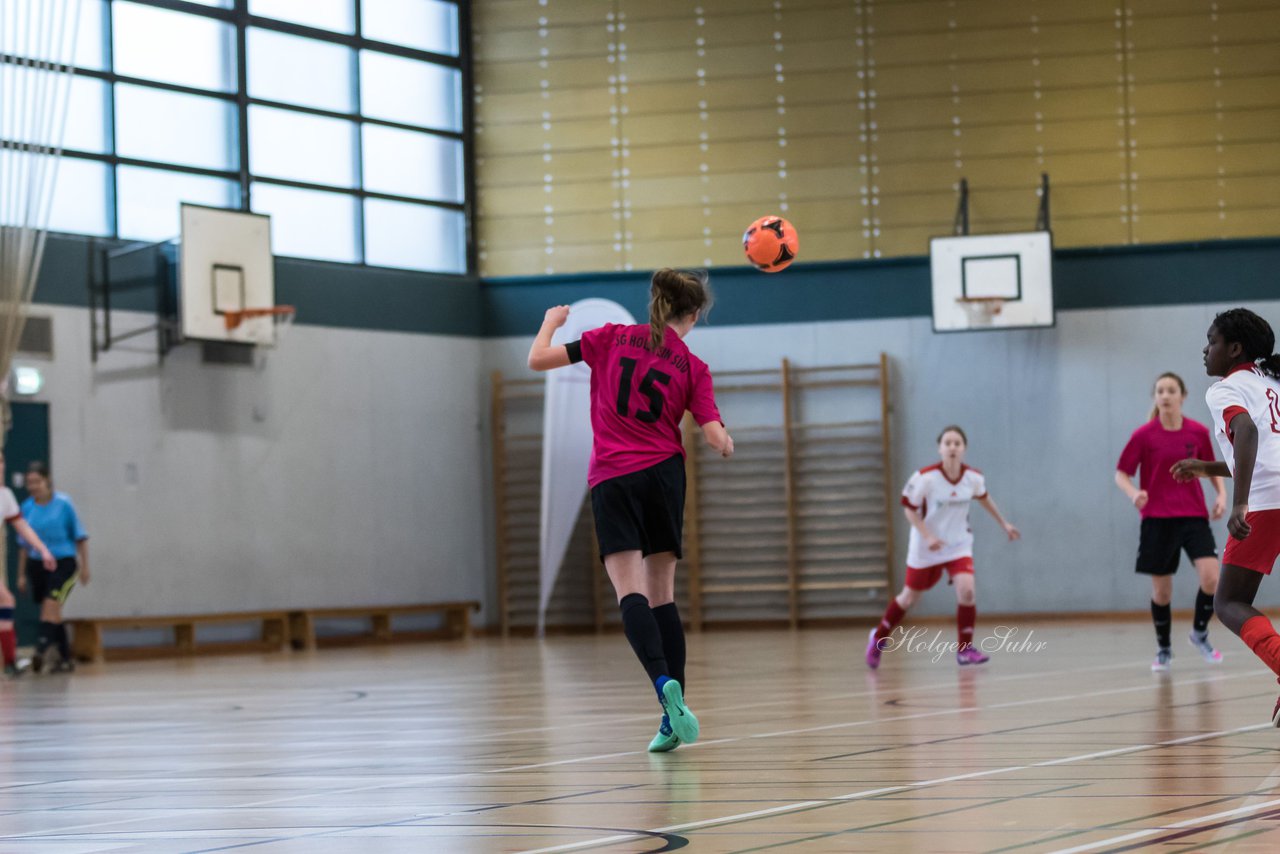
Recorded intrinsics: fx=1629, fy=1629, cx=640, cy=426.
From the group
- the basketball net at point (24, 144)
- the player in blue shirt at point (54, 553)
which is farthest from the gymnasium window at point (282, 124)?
the player in blue shirt at point (54, 553)

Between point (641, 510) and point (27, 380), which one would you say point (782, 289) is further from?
point (641, 510)

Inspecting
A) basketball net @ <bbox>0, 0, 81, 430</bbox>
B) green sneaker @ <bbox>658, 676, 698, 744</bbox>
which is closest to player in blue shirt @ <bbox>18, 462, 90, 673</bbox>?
basketball net @ <bbox>0, 0, 81, 430</bbox>

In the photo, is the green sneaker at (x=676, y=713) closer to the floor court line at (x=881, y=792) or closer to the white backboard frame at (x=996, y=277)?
the floor court line at (x=881, y=792)

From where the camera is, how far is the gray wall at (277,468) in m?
15.3

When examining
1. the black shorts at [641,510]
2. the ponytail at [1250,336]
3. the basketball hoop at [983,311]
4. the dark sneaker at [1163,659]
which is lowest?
the dark sneaker at [1163,659]

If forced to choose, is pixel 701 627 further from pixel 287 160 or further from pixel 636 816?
pixel 636 816

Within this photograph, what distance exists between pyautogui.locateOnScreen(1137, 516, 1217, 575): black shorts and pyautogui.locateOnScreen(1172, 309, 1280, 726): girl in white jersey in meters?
4.20

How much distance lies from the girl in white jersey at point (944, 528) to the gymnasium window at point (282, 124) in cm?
870

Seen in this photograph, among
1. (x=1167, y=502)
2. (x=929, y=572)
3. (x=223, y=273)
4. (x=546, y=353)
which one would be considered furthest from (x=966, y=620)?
(x=223, y=273)

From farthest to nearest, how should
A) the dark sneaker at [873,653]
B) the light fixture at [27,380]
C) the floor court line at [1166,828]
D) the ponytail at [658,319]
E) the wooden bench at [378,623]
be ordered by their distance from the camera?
the wooden bench at [378,623]
the light fixture at [27,380]
the dark sneaker at [873,653]
the ponytail at [658,319]
the floor court line at [1166,828]

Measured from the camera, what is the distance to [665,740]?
5.32 meters

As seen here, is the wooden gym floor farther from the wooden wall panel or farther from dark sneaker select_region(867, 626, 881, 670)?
the wooden wall panel

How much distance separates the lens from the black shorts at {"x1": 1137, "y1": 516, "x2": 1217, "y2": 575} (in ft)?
31.0

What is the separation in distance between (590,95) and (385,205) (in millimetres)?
2681
